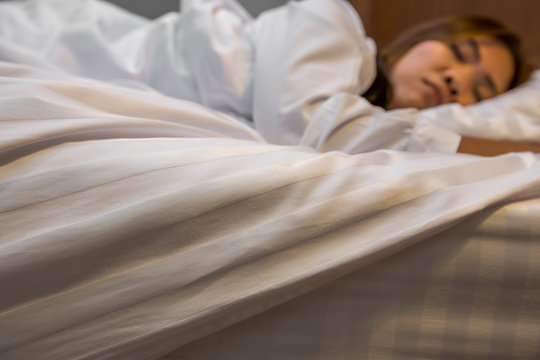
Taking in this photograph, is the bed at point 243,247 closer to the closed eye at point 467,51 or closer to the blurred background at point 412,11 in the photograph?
the closed eye at point 467,51

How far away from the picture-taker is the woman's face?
950 millimetres

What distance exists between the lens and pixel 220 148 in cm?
43

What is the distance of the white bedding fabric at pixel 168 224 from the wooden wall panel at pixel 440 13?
1.26 metres

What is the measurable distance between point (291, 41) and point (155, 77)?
31 centimetres

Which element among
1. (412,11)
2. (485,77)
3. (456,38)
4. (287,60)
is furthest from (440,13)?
(287,60)

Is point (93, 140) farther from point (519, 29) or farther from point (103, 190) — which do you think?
point (519, 29)

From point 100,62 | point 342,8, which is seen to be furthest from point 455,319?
point 100,62

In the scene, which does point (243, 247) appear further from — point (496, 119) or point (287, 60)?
point (496, 119)

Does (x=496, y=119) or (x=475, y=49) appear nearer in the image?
(x=496, y=119)

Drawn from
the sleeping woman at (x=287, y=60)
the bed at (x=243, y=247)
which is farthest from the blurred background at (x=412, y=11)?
the bed at (x=243, y=247)

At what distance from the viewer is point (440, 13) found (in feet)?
5.17

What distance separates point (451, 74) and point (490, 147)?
0.23 metres

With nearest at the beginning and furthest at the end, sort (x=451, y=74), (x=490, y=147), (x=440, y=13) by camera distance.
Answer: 1. (x=490, y=147)
2. (x=451, y=74)
3. (x=440, y=13)

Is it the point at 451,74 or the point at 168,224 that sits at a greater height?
the point at 168,224
